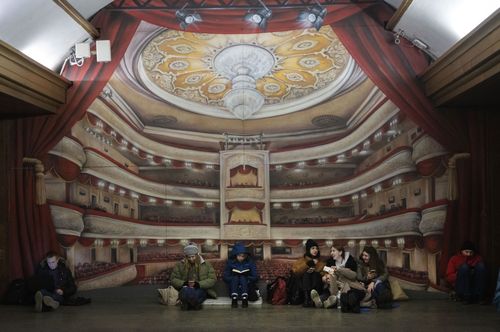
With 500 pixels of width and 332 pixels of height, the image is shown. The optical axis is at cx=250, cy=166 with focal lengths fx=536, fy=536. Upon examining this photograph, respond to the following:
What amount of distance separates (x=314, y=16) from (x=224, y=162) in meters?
2.45

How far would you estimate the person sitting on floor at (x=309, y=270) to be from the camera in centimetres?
689

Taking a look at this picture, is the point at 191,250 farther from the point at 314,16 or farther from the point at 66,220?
the point at 314,16

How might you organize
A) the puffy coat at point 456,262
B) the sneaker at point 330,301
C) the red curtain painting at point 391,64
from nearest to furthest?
the sneaker at point 330,301 → the puffy coat at point 456,262 → the red curtain painting at point 391,64

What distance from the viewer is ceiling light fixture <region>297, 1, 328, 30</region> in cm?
758

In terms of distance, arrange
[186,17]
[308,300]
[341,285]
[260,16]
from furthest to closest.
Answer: [186,17] → [260,16] → [308,300] → [341,285]

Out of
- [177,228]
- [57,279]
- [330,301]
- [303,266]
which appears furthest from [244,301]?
[57,279]

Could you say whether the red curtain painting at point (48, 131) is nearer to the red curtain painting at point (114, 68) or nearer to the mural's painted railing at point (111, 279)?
the red curtain painting at point (114, 68)

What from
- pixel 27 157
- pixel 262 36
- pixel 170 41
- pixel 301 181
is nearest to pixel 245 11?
pixel 262 36

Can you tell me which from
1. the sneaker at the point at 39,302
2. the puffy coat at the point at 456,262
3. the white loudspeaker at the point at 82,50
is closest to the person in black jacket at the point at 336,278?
the puffy coat at the point at 456,262

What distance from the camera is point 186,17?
768cm

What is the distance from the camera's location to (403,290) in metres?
7.48

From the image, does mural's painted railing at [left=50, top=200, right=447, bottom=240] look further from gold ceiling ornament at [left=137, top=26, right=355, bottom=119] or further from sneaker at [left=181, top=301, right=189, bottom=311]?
gold ceiling ornament at [left=137, top=26, right=355, bottom=119]

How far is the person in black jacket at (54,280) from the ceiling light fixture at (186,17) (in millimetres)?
3669

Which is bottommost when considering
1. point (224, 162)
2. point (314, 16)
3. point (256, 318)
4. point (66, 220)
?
point (256, 318)
